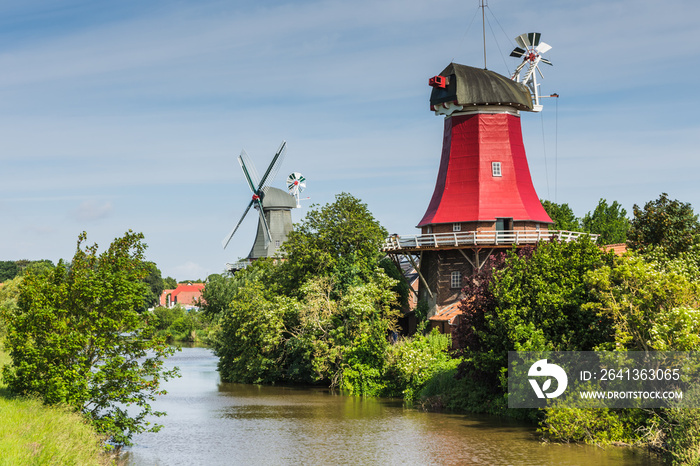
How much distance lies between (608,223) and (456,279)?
73.0ft

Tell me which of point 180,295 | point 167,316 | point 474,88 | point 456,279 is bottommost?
point 167,316

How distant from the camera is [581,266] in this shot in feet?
83.0

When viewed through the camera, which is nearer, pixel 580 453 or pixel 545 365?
pixel 580 453

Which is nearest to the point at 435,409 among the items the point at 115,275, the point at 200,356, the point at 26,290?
the point at 115,275

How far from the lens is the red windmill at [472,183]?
1554 inches

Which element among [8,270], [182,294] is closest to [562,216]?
[182,294]

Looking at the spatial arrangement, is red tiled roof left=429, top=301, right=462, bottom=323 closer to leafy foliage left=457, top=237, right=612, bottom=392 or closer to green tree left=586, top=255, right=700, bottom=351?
leafy foliage left=457, top=237, right=612, bottom=392

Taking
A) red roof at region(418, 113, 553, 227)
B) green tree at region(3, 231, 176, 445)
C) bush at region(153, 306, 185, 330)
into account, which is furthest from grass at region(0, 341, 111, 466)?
bush at region(153, 306, 185, 330)

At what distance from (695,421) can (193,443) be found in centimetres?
1473

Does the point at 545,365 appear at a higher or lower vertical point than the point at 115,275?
lower

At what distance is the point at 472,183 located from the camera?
133 ft

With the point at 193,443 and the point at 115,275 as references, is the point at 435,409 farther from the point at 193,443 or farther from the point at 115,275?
the point at 115,275

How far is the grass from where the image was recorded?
1479 centimetres

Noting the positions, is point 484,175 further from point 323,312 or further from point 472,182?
point 323,312
